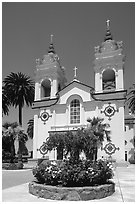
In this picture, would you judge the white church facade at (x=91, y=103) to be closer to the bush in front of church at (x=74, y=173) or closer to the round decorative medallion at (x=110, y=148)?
the round decorative medallion at (x=110, y=148)

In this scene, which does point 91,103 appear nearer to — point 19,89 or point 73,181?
point 19,89

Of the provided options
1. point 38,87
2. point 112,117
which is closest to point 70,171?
point 112,117

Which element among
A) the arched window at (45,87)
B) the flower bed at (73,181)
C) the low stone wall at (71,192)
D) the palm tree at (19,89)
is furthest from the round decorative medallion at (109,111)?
the low stone wall at (71,192)

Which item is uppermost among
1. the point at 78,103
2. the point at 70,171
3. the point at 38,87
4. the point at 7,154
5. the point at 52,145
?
the point at 38,87

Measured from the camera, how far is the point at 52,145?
35.2 ft

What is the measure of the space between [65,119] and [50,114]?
2511 mm

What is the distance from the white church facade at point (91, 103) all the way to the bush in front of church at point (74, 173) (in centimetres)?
1872

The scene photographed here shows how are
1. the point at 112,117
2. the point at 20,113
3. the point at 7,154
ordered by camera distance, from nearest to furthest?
the point at 112,117 < the point at 7,154 < the point at 20,113

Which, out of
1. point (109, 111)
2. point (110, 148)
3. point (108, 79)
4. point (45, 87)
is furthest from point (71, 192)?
point (45, 87)

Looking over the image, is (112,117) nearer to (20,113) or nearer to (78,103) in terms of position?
(78,103)

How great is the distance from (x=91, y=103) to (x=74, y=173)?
2188cm

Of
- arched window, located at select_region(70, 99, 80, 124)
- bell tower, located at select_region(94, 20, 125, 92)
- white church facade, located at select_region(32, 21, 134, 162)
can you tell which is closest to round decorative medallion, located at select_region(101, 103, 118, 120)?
white church facade, located at select_region(32, 21, 134, 162)

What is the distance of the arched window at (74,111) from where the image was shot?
1230 inches

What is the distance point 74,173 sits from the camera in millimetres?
9188
